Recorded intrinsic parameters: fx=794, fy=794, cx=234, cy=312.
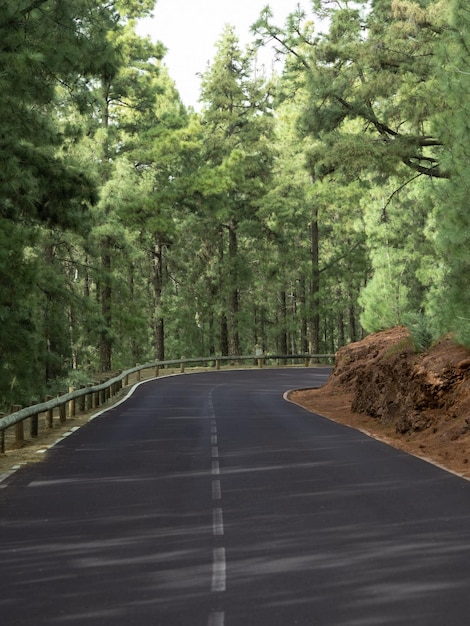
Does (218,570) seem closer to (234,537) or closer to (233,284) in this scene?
(234,537)

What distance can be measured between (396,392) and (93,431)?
8400 mm

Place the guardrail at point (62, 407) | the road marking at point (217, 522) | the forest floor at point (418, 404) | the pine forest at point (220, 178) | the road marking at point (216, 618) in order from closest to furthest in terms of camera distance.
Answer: the road marking at point (216, 618)
the road marking at point (217, 522)
the guardrail at point (62, 407)
the forest floor at point (418, 404)
the pine forest at point (220, 178)

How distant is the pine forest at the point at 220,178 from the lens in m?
18.8

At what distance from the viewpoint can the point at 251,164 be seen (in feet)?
193

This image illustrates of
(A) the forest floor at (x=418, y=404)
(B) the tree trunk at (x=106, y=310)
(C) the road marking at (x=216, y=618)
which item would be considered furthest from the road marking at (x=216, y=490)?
(B) the tree trunk at (x=106, y=310)

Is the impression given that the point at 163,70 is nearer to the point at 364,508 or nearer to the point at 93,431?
the point at 93,431

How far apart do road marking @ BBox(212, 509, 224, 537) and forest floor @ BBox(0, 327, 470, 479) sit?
4958 mm

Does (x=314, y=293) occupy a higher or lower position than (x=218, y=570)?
higher

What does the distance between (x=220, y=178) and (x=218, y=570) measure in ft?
159

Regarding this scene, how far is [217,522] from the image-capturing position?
30.9 feet

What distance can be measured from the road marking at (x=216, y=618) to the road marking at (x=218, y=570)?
0.62 m

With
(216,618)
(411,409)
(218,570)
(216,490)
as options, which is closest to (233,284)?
(411,409)

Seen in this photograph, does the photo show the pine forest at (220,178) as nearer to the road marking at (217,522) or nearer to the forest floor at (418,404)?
the forest floor at (418,404)

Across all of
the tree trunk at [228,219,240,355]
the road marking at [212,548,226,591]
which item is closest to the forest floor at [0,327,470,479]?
the road marking at [212,548,226,591]
